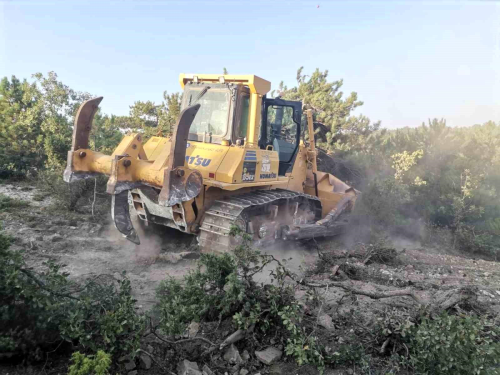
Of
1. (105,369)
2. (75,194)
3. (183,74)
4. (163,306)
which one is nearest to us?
(105,369)

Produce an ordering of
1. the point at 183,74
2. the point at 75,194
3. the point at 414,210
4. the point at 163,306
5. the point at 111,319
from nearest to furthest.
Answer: the point at 111,319, the point at 163,306, the point at 183,74, the point at 75,194, the point at 414,210

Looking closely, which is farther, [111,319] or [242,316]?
[242,316]

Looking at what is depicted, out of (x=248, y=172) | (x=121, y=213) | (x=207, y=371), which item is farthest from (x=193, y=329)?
(x=248, y=172)

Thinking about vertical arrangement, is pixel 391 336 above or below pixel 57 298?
below

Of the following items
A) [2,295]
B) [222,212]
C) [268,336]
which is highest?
[222,212]

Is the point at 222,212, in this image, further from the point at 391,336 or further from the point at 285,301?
the point at 391,336

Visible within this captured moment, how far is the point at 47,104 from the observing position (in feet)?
36.6

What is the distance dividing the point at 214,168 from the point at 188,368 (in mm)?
3248

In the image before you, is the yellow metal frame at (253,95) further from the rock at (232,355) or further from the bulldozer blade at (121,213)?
the rock at (232,355)

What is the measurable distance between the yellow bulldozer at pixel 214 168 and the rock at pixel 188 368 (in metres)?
2.08

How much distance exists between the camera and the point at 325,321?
344 centimetres

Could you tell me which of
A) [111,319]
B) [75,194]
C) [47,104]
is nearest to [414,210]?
[75,194]

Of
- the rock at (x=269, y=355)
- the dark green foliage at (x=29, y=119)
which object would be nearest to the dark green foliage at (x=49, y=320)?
the rock at (x=269, y=355)

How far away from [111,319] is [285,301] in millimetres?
1441
